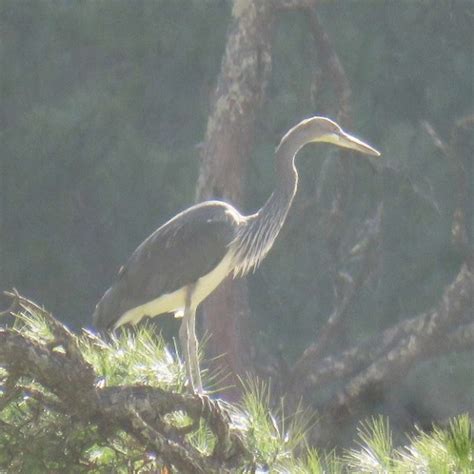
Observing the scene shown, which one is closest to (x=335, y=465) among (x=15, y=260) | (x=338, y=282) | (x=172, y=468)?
(x=172, y=468)

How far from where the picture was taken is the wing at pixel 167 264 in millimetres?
5645

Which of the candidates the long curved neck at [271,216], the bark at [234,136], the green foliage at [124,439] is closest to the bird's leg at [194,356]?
the long curved neck at [271,216]

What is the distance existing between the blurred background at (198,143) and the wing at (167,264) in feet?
10.6

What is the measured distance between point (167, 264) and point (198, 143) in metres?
3.47

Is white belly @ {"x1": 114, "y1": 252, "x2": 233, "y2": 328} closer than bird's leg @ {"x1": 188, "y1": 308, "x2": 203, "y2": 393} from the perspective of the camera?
No

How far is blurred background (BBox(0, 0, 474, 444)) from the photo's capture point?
915 cm

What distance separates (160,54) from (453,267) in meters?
2.42

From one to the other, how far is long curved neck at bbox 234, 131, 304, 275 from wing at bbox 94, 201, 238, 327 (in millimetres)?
142

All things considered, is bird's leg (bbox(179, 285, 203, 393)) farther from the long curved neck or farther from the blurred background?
the blurred background

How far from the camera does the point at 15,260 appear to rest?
30.6 ft

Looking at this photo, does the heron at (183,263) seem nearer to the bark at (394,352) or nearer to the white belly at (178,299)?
the white belly at (178,299)

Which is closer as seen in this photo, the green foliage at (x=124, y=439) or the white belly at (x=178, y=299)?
the green foliage at (x=124, y=439)

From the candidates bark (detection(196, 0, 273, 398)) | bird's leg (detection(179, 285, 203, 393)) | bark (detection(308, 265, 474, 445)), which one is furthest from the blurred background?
bird's leg (detection(179, 285, 203, 393))

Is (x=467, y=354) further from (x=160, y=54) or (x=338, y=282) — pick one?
(x=160, y=54)
